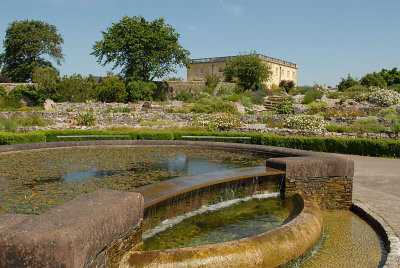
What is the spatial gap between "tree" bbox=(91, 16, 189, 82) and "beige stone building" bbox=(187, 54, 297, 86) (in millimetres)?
12204

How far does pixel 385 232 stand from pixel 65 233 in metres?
4.01

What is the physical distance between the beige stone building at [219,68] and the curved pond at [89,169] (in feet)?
125

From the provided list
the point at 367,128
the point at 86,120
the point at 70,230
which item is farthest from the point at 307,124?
the point at 70,230

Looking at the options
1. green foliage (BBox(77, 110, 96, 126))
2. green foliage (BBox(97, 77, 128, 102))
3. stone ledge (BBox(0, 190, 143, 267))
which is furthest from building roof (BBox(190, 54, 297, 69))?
stone ledge (BBox(0, 190, 143, 267))

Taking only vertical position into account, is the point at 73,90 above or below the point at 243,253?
above

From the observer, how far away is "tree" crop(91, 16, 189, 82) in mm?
34188

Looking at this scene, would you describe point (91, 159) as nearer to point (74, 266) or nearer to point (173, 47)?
point (74, 266)

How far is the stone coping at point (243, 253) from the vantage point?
277 cm

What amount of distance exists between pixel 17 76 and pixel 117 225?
44.1m

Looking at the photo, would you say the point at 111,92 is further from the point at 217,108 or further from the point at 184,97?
the point at 217,108

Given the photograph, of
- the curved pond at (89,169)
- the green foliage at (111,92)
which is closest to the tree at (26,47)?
the green foliage at (111,92)

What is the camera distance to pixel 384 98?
24.5m

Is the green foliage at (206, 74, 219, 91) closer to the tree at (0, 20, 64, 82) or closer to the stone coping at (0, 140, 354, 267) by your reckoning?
the tree at (0, 20, 64, 82)

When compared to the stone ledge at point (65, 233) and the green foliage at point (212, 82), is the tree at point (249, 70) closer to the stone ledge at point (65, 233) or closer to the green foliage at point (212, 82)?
the green foliage at point (212, 82)
